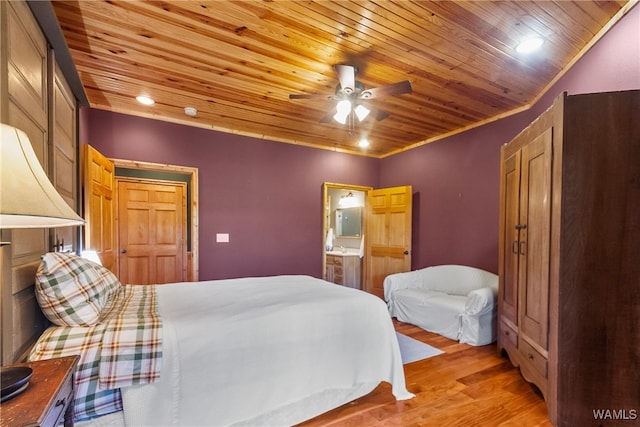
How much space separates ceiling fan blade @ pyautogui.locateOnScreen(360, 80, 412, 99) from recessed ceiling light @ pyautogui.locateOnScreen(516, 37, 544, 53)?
825mm

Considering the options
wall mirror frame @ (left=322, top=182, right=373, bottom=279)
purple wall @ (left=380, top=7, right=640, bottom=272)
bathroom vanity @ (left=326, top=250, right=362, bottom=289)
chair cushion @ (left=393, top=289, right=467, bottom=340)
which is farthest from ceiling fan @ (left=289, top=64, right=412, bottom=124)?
bathroom vanity @ (left=326, top=250, right=362, bottom=289)

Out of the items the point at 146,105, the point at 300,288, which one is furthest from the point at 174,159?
the point at 300,288

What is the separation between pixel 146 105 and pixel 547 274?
399 centimetres

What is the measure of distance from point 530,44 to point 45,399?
3172 millimetres

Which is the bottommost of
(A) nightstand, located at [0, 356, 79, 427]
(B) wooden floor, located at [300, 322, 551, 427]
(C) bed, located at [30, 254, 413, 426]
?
(B) wooden floor, located at [300, 322, 551, 427]

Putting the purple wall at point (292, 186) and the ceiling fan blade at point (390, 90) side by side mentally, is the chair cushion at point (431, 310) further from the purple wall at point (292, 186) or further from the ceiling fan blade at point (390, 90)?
the ceiling fan blade at point (390, 90)

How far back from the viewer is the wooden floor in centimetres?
181

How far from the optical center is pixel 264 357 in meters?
1.64

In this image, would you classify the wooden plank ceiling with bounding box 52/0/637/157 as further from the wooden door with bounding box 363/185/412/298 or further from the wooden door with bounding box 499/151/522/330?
the wooden door with bounding box 363/185/412/298

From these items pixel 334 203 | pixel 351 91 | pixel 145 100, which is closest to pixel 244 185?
pixel 145 100

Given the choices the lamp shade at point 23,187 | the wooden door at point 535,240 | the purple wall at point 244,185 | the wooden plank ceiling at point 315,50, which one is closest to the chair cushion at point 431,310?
the wooden door at point 535,240

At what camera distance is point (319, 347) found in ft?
5.95

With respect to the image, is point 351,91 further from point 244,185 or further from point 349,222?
point 349,222

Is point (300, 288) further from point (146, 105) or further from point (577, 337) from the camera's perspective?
point (146, 105)
